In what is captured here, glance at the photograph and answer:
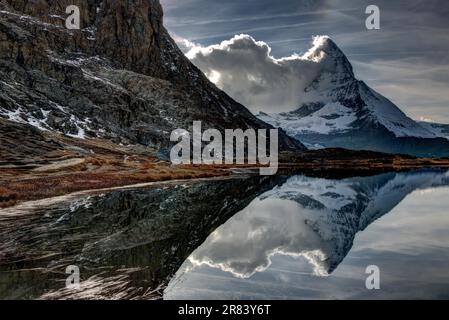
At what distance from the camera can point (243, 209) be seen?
5234 cm

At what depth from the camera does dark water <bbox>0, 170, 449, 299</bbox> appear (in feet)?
67.7

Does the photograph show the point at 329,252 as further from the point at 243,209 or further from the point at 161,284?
the point at 243,209

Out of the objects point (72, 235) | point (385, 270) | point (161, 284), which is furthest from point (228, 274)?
point (72, 235)

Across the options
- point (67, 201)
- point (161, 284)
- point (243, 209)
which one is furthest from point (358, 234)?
point (67, 201)

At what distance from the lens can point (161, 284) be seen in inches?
822

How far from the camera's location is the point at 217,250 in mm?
29484

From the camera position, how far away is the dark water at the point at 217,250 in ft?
67.7

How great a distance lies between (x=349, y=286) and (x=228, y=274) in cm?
528

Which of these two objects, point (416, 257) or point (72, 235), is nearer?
point (416, 257)
